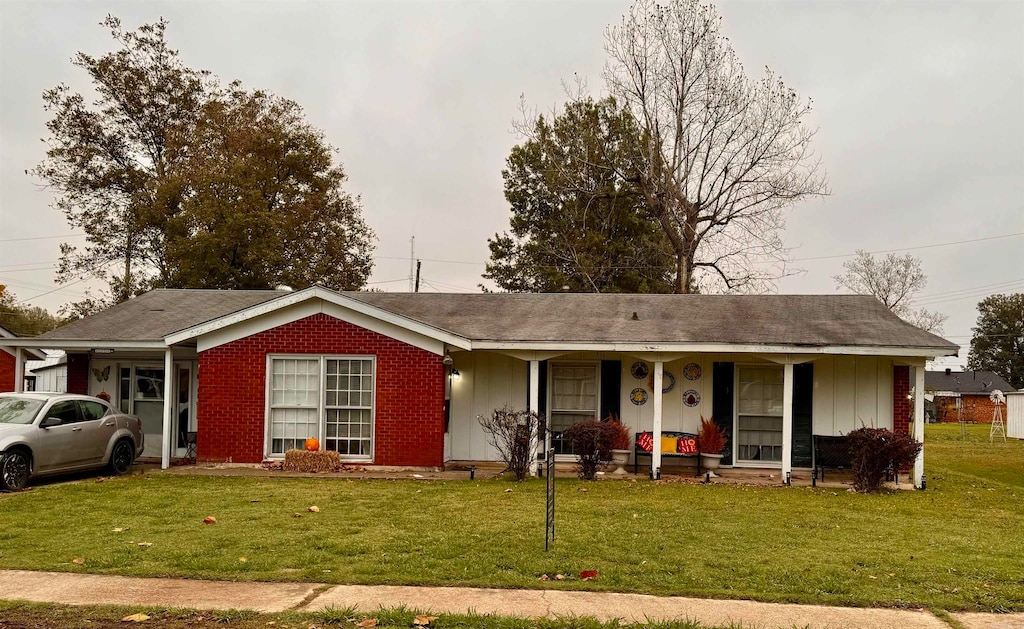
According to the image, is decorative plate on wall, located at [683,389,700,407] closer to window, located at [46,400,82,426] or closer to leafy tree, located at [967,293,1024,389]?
window, located at [46,400,82,426]

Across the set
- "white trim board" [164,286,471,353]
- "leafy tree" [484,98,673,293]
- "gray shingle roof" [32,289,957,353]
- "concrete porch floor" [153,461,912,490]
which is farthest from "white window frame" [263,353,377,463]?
"leafy tree" [484,98,673,293]

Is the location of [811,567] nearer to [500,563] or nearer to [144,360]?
[500,563]

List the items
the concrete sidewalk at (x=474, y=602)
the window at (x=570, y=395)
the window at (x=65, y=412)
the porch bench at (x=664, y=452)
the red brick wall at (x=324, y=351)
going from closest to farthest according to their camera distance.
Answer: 1. the concrete sidewalk at (x=474, y=602)
2. the window at (x=65, y=412)
3. the red brick wall at (x=324, y=351)
4. the porch bench at (x=664, y=452)
5. the window at (x=570, y=395)

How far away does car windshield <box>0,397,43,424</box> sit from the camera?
1339 cm

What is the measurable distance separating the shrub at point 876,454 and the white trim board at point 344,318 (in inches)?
Answer: 266

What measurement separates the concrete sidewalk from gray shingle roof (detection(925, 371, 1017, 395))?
225 feet

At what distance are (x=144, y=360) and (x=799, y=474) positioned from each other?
13.4 meters

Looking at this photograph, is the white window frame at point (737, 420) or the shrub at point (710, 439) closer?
the shrub at point (710, 439)

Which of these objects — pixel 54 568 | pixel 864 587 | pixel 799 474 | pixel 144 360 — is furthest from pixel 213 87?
pixel 864 587

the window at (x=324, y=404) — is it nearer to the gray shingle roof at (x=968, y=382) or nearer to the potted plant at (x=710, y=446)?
the potted plant at (x=710, y=446)

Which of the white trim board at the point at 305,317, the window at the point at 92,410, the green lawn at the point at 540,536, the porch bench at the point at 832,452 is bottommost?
the green lawn at the point at 540,536

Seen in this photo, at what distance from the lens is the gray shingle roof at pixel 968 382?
220 feet

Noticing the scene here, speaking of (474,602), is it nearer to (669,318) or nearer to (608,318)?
(608,318)

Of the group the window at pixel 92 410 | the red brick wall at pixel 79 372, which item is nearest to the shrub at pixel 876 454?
the window at pixel 92 410
